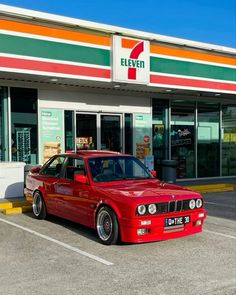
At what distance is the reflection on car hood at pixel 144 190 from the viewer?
7.02 m

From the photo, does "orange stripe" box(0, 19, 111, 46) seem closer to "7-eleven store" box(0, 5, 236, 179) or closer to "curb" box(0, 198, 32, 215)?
"7-eleven store" box(0, 5, 236, 179)

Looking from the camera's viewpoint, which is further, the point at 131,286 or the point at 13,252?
the point at 13,252

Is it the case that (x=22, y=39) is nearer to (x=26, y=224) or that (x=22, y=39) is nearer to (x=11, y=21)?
(x=11, y=21)

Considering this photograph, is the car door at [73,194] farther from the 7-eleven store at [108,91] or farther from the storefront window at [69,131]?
the storefront window at [69,131]

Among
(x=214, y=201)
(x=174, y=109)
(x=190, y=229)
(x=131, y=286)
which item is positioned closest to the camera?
(x=131, y=286)

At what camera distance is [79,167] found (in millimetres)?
8305

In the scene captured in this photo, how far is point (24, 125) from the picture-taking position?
13.2 m

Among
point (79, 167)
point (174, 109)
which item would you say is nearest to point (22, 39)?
point (79, 167)

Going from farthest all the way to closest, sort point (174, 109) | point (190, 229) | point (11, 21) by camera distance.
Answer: point (174, 109) < point (11, 21) < point (190, 229)

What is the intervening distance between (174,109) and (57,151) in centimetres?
518

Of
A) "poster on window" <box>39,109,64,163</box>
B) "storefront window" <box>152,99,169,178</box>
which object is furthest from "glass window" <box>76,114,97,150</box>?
"storefront window" <box>152,99,169,178</box>

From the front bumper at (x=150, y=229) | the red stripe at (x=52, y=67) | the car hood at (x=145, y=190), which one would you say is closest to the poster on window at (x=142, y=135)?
the red stripe at (x=52, y=67)

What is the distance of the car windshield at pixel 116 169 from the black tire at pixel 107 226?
2.60 feet

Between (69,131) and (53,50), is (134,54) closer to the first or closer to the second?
(53,50)
